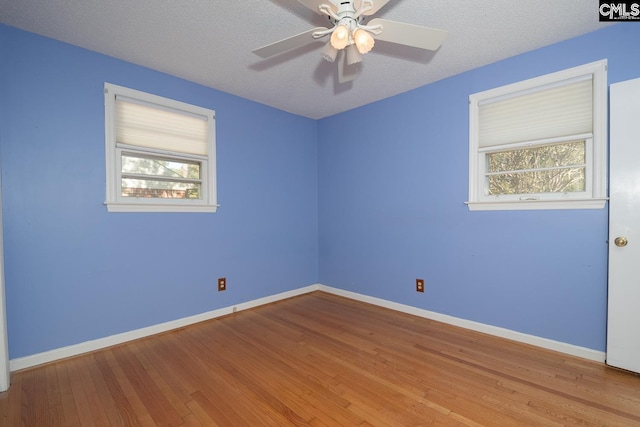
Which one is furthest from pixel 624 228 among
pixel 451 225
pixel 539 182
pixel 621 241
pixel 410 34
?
A: pixel 410 34

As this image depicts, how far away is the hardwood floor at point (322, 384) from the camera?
61.3 inches

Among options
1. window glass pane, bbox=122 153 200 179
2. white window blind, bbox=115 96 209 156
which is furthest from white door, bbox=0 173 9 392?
white window blind, bbox=115 96 209 156

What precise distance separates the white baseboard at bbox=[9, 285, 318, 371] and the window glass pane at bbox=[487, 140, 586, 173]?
2918mm

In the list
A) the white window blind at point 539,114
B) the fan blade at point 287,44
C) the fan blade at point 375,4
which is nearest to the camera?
the fan blade at point 375,4

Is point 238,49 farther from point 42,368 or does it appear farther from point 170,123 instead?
point 42,368

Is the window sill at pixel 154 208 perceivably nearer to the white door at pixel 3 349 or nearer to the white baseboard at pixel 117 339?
the white door at pixel 3 349

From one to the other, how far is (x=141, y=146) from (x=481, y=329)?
11.7 feet

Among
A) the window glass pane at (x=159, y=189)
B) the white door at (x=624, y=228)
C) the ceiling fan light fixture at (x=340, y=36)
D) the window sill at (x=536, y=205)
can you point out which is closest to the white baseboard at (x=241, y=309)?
the white door at (x=624, y=228)

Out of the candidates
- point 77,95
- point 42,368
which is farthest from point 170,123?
point 42,368

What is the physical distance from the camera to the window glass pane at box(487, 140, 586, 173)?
7.29 feet

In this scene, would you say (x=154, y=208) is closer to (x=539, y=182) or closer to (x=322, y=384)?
(x=322, y=384)

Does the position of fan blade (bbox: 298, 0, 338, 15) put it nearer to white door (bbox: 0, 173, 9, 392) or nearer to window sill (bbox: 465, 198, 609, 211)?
window sill (bbox: 465, 198, 609, 211)

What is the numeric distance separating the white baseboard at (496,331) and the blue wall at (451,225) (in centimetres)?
5

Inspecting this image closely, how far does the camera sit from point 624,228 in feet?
6.38
